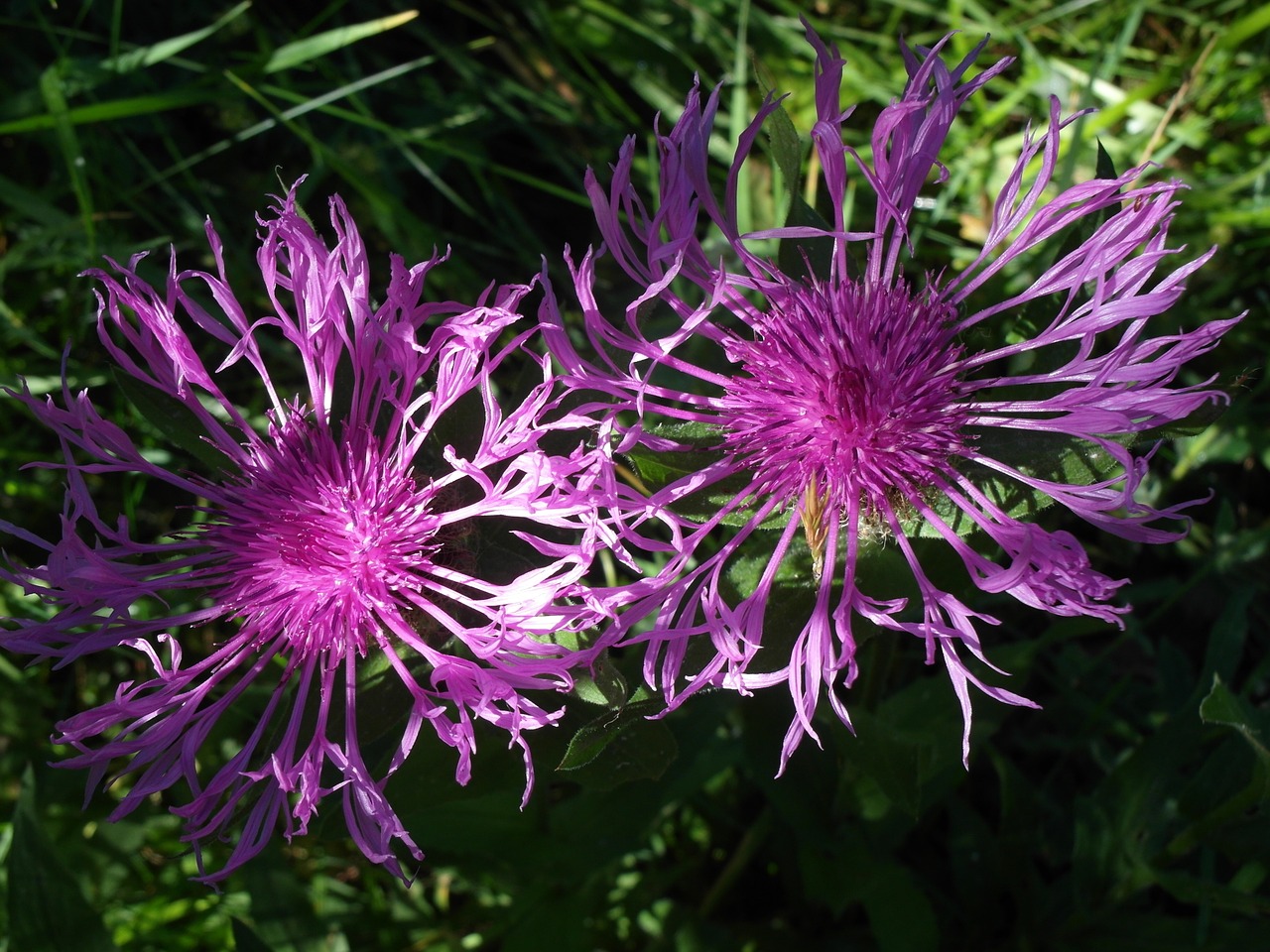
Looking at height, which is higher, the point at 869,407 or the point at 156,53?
the point at 156,53

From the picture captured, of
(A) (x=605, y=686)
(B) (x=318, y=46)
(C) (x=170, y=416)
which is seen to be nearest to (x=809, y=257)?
(A) (x=605, y=686)

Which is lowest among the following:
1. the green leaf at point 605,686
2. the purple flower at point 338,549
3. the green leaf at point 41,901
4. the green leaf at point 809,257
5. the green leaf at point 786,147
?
the green leaf at point 41,901

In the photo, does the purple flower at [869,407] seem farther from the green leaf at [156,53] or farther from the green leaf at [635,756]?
the green leaf at [156,53]

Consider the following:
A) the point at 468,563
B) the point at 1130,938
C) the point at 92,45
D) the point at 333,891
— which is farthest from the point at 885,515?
the point at 92,45

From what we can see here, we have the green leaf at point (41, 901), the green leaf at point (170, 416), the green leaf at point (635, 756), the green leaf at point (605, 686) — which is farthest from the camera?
the green leaf at point (41, 901)

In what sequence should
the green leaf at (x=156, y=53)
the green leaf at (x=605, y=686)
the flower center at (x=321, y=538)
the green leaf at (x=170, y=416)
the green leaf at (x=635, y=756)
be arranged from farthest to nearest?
the green leaf at (x=156, y=53), the green leaf at (x=170, y=416), the flower center at (x=321, y=538), the green leaf at (x=635, y=756), the green leaf at (x=605, y=686)

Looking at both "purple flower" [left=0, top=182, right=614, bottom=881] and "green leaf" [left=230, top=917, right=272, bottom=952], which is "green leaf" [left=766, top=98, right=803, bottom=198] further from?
"green leaf" [left=230, top=917, right=272, bottom=952]

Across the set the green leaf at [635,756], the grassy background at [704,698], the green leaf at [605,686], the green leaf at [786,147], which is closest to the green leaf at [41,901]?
the grassy background at [704,698]

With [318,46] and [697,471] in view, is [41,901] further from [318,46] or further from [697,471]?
[318,46]

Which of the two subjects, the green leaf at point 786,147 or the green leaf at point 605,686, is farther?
the green leaf at point 786,147
